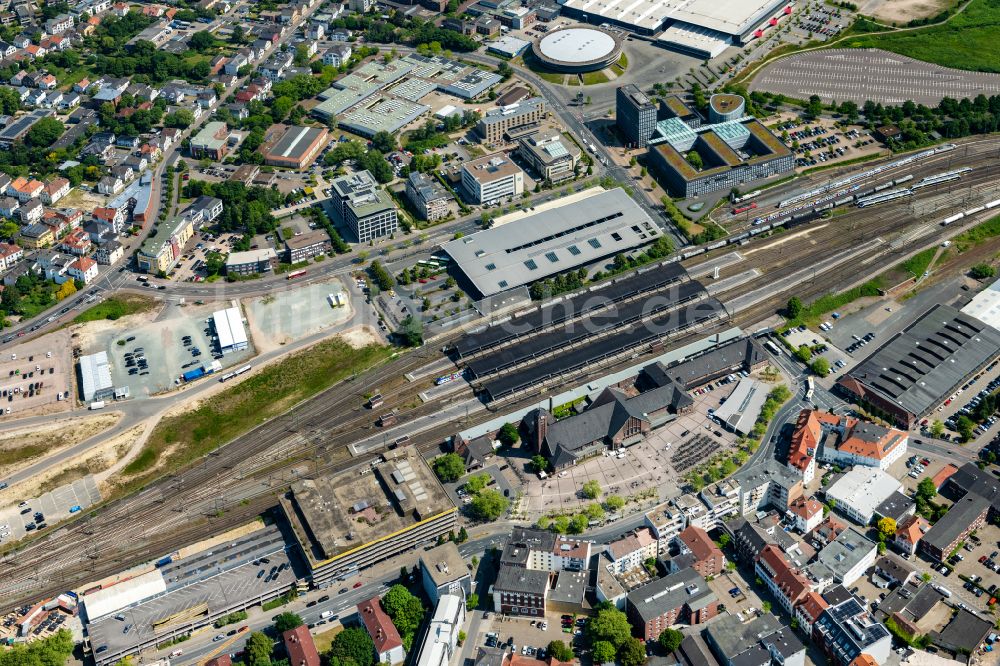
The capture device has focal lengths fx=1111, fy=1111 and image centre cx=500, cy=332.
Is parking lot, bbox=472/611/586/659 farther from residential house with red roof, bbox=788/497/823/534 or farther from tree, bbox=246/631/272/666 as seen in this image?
residential house with red roof, bbox=788/497/823/534

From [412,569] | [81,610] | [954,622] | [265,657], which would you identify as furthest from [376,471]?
[954,622]

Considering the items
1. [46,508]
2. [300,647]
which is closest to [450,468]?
[300,647]

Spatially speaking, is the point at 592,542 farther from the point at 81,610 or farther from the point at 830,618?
the point at 81,610

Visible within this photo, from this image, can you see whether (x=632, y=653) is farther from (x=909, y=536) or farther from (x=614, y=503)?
(x=909, y=536)

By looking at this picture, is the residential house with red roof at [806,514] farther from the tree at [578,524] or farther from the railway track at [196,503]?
the railway track at [196,503]

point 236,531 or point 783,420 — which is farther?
point 783,420

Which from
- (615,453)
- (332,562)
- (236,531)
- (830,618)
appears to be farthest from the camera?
(615,453)

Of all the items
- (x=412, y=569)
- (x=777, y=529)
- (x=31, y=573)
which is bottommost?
(x=31, y=573)
